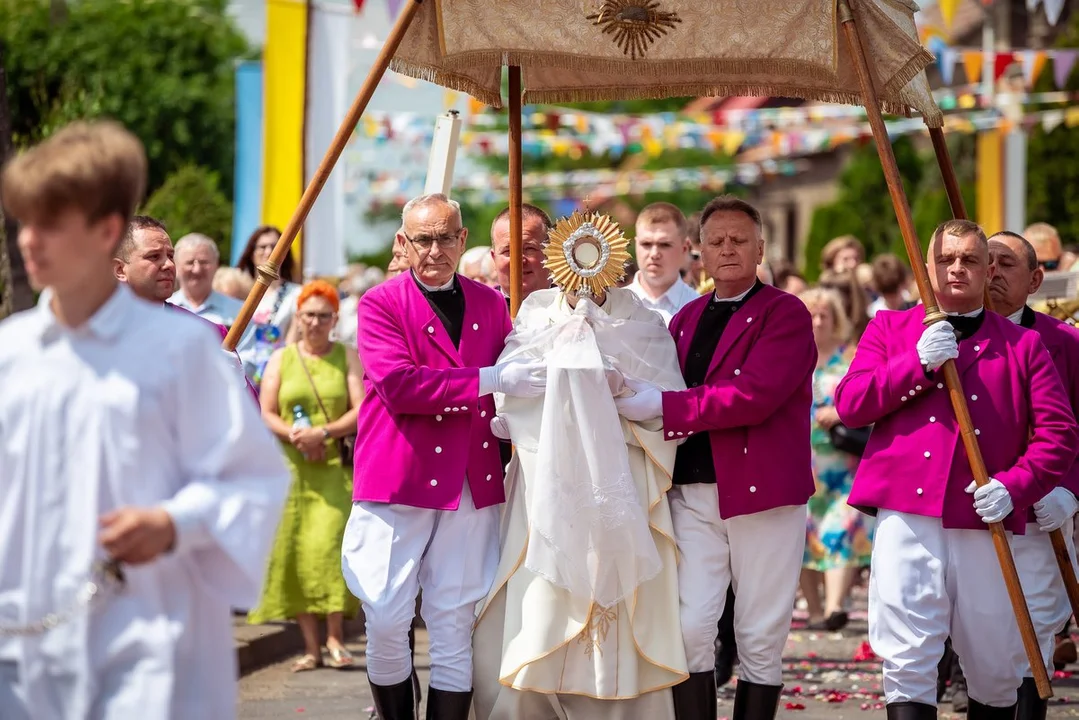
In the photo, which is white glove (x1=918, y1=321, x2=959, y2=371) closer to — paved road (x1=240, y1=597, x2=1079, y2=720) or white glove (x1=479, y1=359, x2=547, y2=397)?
white glove (x1=479, y1=359, x2=547, y2=397)

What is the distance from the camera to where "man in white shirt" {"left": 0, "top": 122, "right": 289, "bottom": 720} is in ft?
11.1

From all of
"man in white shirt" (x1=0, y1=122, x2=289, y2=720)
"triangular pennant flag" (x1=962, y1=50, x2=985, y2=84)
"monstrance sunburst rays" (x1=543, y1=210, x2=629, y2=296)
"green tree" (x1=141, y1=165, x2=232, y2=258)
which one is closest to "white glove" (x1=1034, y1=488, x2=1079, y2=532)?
"monstrance sunburst rays" (x1=543, y1=210, x2=629, y2=296)

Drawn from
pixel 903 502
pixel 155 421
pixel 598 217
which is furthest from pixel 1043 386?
pixel 155 421

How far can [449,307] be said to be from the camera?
20.3 ft

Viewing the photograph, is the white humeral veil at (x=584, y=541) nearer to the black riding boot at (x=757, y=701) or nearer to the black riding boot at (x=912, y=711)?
the black riding boot at (x=757, y=701)

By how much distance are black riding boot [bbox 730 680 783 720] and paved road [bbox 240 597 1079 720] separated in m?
1.49

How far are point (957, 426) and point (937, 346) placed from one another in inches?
13.5

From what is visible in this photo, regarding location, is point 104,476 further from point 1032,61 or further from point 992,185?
point 1032,61

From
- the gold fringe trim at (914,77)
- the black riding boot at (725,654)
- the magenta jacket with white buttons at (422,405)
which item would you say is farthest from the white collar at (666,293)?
the magenta jacket with white buttons at (422,405)

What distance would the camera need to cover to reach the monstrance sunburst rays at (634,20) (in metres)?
6.49

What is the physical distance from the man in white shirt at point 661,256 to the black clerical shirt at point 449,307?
6.78ft

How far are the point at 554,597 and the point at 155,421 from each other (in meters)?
2.65

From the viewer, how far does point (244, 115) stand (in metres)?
14.2

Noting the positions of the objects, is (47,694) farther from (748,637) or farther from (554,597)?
(748,637)
